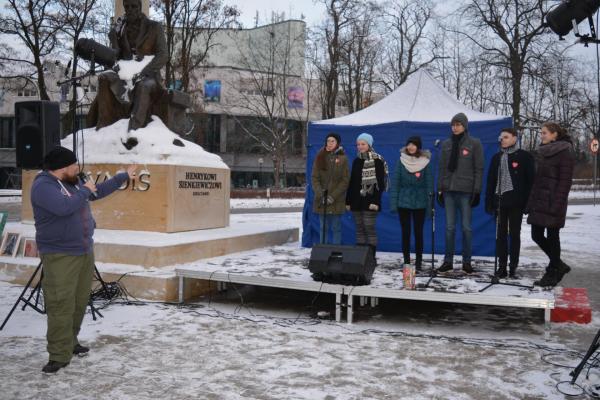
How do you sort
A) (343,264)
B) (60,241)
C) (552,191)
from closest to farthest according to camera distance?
(60,241) → (343,264) → (552,191)

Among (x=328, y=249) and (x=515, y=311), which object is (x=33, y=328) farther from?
(x=515, y=311)

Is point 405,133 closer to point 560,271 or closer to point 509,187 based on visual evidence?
point 509,187

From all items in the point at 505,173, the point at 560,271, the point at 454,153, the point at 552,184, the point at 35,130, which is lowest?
the point at 560,271

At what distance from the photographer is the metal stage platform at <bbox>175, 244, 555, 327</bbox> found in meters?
5.44

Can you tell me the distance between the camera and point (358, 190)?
23.4ft

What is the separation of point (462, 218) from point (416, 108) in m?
3.00

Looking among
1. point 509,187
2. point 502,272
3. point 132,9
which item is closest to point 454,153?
point 509,187

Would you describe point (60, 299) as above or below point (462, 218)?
below

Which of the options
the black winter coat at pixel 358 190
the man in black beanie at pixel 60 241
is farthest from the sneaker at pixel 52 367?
the black winter coat at pixel 358 190

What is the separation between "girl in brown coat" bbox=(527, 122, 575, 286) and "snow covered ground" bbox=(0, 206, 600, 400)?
730 millimetres

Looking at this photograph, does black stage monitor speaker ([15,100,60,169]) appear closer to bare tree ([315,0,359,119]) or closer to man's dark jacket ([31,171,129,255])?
man's dark jacket ([31,171,129,255])

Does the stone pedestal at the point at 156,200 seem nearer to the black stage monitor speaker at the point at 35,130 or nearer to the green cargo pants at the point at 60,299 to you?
the black stage monitor speaker at the point at 35,130

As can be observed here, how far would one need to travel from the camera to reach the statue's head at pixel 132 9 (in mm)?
8906

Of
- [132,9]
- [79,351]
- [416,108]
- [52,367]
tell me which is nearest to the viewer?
[52,367]
